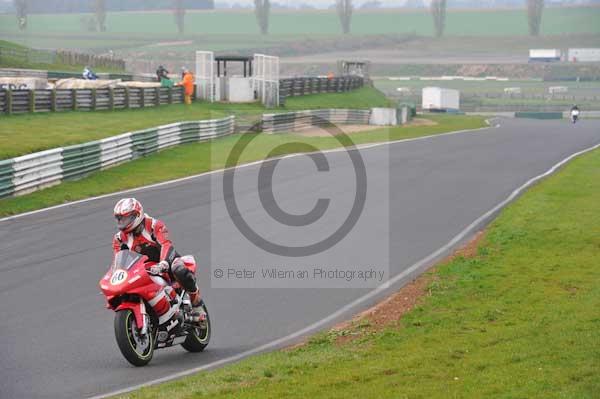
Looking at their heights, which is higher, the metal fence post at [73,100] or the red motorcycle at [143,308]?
the metal fence post at [73,100]

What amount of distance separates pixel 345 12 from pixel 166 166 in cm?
13646

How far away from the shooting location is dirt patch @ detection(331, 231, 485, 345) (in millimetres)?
11570

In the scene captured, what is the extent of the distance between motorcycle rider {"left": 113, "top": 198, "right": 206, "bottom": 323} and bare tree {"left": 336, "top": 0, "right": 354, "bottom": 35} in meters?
155

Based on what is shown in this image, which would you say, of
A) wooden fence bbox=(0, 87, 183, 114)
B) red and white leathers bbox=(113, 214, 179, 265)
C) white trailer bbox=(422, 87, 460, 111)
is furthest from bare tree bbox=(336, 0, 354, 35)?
red and white leathers bbox=(113, 214, 179, 265)

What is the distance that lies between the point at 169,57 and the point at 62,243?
11818cm

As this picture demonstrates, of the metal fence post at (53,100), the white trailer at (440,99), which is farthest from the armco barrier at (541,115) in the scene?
the metal fence post at (53,100)

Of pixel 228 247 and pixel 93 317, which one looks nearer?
pixel 93 317

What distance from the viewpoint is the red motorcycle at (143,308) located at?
32.0 ft

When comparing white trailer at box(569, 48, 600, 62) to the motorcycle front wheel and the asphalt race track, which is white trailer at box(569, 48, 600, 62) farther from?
the motorcycle front wheel

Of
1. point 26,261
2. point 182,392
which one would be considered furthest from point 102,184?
point 182,392

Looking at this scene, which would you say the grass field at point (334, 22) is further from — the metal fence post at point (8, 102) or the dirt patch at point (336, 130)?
the metal fence post at point (8, 102)

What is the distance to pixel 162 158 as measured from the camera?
3203 centimetres

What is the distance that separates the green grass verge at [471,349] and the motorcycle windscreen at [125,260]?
3.92 ft

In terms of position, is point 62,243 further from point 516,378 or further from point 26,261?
point 516,378
